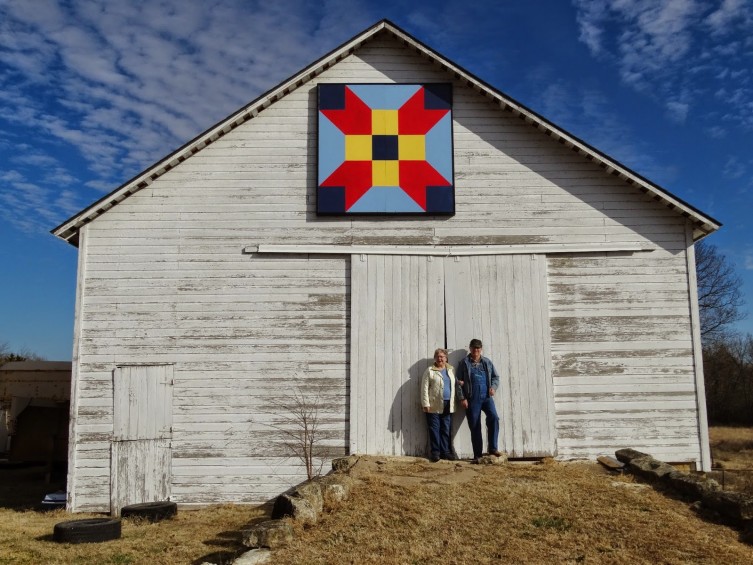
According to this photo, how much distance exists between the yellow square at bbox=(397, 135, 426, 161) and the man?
13.0ft

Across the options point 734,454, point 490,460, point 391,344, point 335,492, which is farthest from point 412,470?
point 734,454

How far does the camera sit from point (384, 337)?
12.7 metres

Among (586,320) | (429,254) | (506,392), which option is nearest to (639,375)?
(586,320)

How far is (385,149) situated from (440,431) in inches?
225

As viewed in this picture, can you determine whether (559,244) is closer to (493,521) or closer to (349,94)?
(349,94)

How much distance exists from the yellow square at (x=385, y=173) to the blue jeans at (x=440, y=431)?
14.9 ft

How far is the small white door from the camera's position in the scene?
40.7ft

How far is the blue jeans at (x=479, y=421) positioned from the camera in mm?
11930

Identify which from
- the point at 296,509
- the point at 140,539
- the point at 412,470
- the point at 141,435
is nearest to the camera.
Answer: the point at 296,509

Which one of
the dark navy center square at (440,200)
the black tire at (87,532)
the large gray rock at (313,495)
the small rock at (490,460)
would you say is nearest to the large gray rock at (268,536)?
the large gray rock at (313,495)

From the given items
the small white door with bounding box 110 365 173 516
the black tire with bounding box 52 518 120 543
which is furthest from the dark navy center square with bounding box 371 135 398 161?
the black tire with bounding box 52 518 120 543

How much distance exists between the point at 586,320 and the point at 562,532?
5.84 metres

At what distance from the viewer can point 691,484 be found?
9.32 m

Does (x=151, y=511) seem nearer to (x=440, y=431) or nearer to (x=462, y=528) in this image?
(x=440, y=431)
